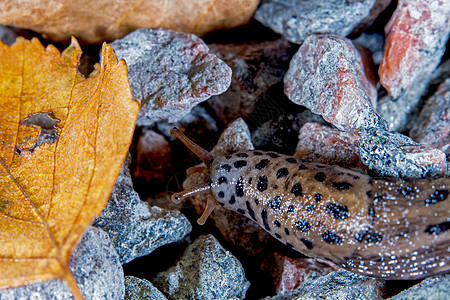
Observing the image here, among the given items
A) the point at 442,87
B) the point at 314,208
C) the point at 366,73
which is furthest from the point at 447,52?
the point at 314,208

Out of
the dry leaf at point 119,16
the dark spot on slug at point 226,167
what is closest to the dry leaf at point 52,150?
the dry leaf at point 119,16

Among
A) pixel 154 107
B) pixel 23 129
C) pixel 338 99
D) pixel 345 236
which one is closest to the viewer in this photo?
pixel 345 236

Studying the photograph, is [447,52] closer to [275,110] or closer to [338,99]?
[338,99]

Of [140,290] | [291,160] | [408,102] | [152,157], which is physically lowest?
[140,290]

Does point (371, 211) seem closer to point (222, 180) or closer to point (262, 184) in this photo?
point (262, 184)

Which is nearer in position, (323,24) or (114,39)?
(323,24)

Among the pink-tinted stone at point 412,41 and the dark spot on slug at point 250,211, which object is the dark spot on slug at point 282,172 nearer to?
the dark spot on slug at point 250,211

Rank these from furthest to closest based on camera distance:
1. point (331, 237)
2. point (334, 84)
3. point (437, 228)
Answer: point (334, 84) → point (331, 237) → point (437, 228)

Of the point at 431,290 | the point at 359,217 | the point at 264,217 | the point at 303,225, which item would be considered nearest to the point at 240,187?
the point at 264,217
